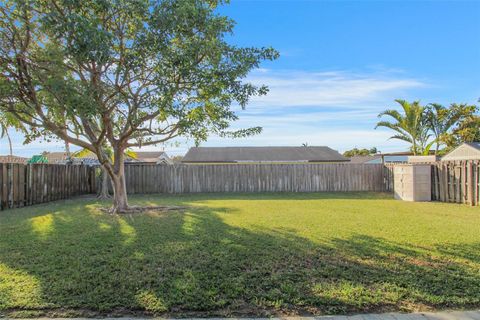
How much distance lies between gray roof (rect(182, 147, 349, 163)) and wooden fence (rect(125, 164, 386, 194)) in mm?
14187

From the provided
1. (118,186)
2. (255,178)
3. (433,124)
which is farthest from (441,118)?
(118,186)

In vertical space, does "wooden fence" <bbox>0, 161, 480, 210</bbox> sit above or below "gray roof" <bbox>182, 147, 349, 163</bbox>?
below

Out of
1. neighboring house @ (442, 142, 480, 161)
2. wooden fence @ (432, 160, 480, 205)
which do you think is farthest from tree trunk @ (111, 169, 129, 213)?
neighboring house @ (442, 142, 480, 161)

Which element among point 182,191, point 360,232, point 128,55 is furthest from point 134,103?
point 182,191

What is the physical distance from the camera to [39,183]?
12.3 m

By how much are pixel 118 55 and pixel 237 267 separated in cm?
586

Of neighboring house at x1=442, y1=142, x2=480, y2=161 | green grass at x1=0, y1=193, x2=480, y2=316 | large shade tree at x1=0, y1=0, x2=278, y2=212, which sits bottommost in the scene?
green grass at x1=0, y1=193, x2=480, y2=316

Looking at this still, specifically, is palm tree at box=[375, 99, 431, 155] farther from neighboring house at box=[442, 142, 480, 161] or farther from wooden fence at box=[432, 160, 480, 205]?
wooden fence at box=[432, 160, 480, 205]

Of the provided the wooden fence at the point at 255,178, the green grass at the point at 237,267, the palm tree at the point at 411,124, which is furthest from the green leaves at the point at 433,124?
the green grass at the point at 237,267

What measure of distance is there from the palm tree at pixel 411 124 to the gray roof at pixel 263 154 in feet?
32.9

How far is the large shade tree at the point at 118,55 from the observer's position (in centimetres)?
606

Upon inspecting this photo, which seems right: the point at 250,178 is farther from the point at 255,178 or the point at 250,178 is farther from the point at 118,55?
the point at 118,55

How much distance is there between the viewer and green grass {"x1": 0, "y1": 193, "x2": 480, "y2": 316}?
3.23 metres

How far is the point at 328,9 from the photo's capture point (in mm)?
9312
